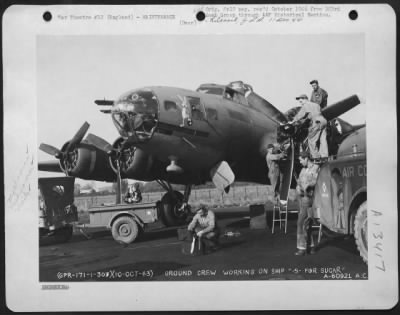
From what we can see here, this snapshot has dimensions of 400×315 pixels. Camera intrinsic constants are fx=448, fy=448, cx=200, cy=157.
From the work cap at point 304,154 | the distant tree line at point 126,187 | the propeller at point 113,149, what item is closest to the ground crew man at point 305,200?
the work cap at point 304,154

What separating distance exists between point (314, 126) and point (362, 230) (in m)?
1.04

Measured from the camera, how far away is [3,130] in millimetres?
4055

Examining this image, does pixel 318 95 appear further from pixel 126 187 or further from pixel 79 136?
pixel 79 136

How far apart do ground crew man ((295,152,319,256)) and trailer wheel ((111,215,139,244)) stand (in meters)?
1.50

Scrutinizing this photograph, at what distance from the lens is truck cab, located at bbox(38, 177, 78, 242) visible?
4102 mm

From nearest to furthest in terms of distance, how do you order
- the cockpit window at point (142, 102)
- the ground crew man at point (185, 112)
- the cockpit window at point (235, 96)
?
the cockpit window at point (142, 102) < the ground crew man at point (185, 112) < the cockpit window at point (235, 96)

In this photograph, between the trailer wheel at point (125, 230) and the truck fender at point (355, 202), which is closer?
the truck fender at point (355, 202)

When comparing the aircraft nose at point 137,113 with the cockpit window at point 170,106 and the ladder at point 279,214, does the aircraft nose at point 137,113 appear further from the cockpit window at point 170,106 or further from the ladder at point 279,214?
the ladder at point 279,214

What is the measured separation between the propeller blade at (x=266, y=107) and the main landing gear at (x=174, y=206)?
100 cm

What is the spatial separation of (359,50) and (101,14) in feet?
7.66

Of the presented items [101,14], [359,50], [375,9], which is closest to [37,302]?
[101,14]

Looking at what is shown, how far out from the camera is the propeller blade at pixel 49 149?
4.08 meters

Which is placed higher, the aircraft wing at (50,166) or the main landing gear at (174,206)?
the aircraft wing at (50,166)

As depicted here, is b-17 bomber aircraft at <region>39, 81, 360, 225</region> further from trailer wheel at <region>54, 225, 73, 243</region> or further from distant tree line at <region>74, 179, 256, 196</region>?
trailer wheel at <region>54, 225, 73, 243</region>
